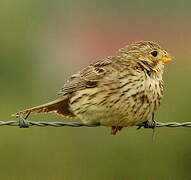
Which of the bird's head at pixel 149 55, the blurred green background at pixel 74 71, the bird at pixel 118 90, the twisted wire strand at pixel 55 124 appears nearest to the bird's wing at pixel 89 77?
the bird at pixel 118 90

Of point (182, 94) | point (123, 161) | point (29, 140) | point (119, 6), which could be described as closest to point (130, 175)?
point (123, 161)

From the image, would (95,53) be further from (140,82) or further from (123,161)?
(140,82)

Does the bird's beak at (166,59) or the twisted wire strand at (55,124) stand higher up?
the bird's beak at (166,59)

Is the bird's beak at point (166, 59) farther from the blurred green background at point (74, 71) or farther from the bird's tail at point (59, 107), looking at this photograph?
the blurred green background at point (74, 71)

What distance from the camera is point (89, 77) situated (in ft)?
34.1

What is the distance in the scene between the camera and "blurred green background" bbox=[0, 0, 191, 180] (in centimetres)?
1527

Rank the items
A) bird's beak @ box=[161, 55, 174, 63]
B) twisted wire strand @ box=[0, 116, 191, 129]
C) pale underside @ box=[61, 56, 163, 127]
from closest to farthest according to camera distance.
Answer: twisted wire strand @ box=[0, 116, 191, 129] → pale underside @ box=[61, 56, 163, 127] → bird's beak @ box=[161, 55, 174, 63]

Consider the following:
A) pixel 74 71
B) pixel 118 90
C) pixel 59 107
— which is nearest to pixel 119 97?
pixel 118 90

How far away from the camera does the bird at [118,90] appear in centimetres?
999

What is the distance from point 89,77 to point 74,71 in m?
22.7

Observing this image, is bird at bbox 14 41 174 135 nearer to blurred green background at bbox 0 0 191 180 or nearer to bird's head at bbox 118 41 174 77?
bird's head at bbox 118 41 174 77

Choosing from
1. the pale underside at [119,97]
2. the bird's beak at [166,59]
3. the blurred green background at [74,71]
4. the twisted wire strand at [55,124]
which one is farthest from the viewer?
the blurred green background at [74,71]

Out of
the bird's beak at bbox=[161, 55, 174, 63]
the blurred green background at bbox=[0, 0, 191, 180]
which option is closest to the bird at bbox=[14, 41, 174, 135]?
the bird's beak at bbox=[161, 55, 174, 63]

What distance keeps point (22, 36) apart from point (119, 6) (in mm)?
15989
